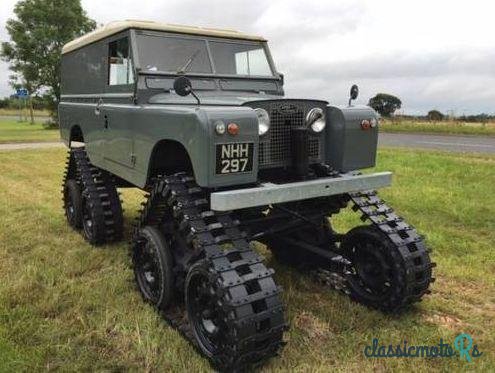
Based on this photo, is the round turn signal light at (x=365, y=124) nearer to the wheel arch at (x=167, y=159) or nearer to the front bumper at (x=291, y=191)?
the front bumper at (x=291, y=191)

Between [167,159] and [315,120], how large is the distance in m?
1.48

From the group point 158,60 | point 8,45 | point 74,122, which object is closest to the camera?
point 158,60

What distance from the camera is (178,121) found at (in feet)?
13.1

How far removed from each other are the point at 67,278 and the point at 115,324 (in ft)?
4.02

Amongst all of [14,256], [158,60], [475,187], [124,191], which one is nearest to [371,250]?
[158,60]

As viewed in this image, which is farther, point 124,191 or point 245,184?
point 124,191

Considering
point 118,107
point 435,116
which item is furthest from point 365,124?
point 435,116

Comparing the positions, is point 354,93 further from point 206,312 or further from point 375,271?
point 206,312

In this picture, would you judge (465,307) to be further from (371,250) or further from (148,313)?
(148,313)

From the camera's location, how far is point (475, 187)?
9656mm

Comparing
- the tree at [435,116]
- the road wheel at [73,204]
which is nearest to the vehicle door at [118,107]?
the road wheel at [73,204]

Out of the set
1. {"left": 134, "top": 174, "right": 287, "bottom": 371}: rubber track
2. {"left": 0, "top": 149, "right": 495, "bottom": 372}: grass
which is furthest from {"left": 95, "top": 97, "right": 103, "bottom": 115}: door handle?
{"left": 134, "top": 174, "right": 287, "bottom": 371}: rubber track

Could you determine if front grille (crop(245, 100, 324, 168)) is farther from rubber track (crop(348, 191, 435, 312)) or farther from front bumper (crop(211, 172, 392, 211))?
rubber track (crop(348, 191, 435, 312))

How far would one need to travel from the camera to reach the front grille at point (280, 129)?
427 centimetres
